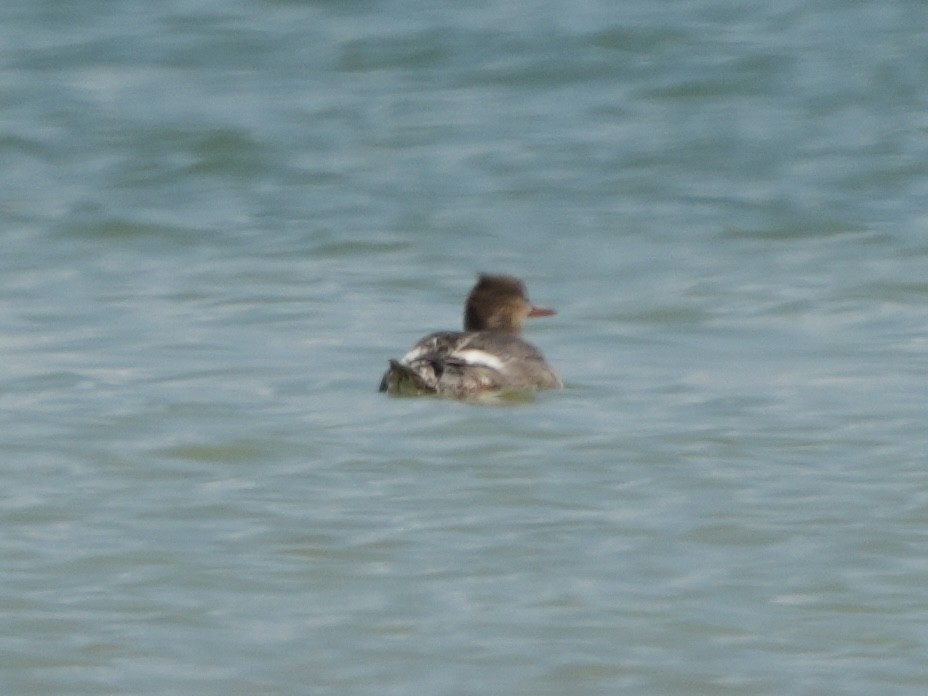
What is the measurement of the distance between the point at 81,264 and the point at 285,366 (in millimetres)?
2294

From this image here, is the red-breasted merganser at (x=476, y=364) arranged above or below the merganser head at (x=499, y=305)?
below

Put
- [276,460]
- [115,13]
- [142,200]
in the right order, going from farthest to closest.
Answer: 1. [115,13]
2. [142,200]
3. [276,460]

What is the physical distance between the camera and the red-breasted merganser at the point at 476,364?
9.14 metres

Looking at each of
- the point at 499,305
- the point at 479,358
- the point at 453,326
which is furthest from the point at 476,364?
the point at 453,326

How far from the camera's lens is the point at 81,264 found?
37.5 feet

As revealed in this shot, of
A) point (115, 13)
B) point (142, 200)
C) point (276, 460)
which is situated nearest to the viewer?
point (276, 460)

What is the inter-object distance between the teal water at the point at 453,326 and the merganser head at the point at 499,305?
18 cm

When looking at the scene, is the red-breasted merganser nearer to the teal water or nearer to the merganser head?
the merganser head

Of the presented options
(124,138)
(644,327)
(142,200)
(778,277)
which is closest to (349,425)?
(644,327)

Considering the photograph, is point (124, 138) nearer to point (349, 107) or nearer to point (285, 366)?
point (349, 107)

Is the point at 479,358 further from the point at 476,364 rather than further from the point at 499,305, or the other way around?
the point at 499,305

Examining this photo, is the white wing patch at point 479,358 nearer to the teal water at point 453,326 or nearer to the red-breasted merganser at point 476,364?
the red-breasted merganser at point 476,364

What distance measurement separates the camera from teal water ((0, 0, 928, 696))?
616 centimetres

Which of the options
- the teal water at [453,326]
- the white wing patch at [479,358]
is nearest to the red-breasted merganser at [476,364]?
the white wing patch at [479,358]
